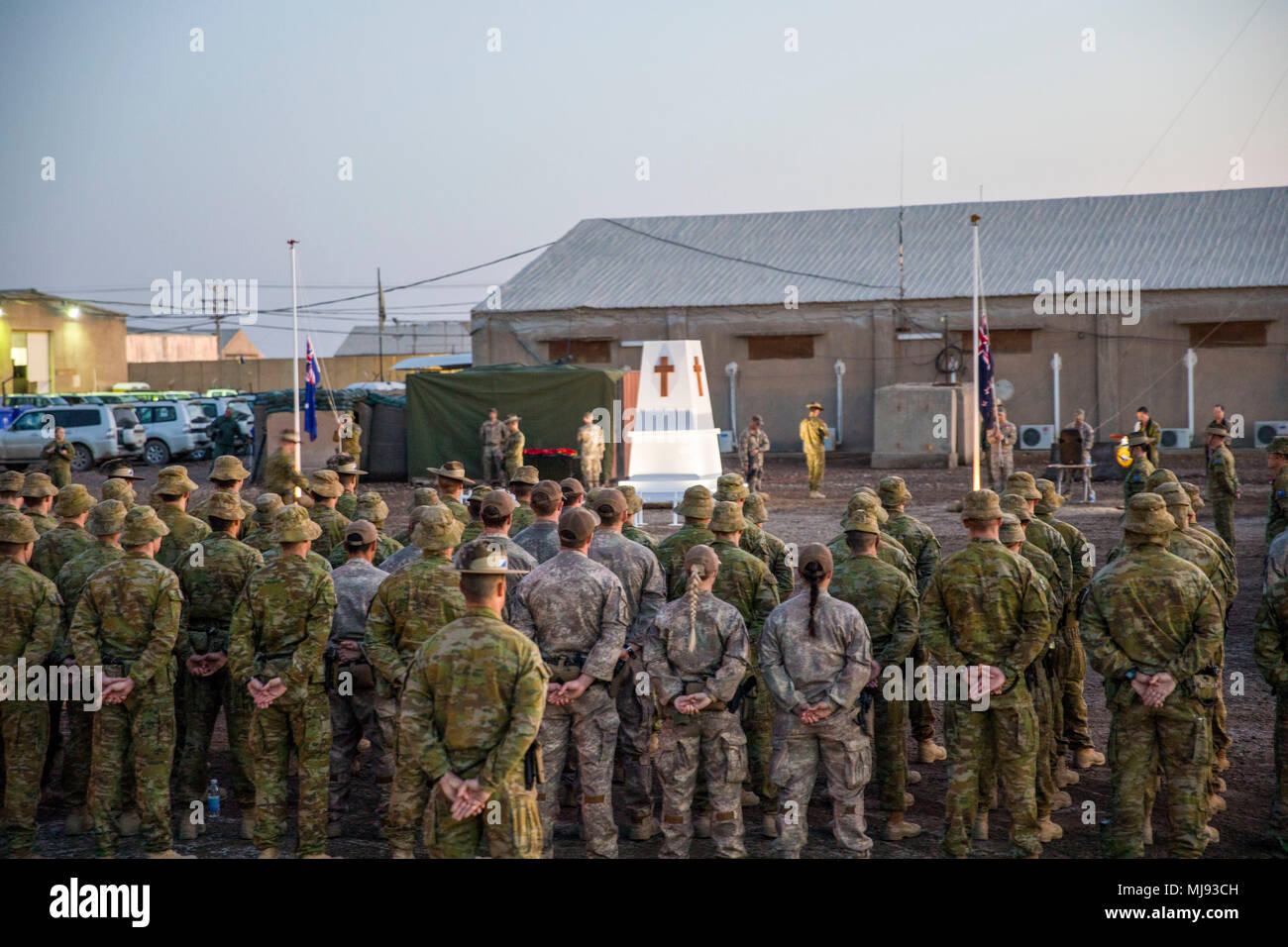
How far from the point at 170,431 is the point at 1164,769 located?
1220 inches

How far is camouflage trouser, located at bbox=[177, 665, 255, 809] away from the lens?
7.55 metres

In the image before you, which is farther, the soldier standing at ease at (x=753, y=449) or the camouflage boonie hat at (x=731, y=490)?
the soldier standing at ease at (x=753, y=449)

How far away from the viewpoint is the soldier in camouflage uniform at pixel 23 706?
23.0 ft

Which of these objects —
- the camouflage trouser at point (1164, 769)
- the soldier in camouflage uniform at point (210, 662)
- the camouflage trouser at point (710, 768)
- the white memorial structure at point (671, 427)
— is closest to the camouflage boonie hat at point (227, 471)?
the soldier in camouflage uniform at point (210, 662)

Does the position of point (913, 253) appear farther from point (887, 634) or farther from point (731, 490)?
point (887, 634)

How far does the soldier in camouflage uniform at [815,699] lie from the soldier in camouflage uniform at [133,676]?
326 cm

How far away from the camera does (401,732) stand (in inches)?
206

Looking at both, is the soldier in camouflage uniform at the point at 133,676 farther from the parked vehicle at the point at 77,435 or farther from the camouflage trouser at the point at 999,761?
the parked vehicle at the point at 77,435

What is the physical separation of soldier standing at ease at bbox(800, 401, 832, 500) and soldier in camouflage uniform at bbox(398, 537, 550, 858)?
61.1 ft

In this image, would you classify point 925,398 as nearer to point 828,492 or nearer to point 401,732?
point 828,492
